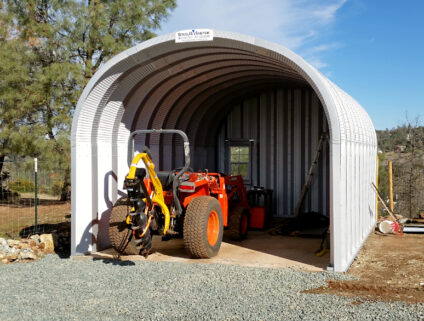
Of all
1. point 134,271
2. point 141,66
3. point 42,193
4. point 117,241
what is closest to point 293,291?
point 134,271

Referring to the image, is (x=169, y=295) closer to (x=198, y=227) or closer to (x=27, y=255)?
(x=198, y=227)

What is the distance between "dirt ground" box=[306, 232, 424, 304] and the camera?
557 centimetres

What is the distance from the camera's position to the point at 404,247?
8961 millimetres

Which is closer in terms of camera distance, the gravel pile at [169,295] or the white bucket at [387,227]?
the gravel pile at [169,295]

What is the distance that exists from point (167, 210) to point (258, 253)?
76.0 inches

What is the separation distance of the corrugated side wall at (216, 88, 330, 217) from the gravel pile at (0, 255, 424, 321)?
5878 mm

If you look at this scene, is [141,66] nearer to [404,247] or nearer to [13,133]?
[404,247]

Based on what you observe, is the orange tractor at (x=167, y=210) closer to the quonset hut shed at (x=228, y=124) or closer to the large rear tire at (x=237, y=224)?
the large rear tire at (x=237, y=224)

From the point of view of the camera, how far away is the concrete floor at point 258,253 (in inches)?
282

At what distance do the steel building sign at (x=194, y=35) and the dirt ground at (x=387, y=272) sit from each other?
13.2 feet

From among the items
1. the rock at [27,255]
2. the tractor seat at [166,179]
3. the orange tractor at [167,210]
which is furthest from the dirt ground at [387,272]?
the rock at [27,255]

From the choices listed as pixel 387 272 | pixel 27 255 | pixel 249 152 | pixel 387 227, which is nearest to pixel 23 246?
pixel 27 255

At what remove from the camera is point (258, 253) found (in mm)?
7953

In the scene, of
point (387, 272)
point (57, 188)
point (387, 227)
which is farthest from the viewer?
point (57, 188)
